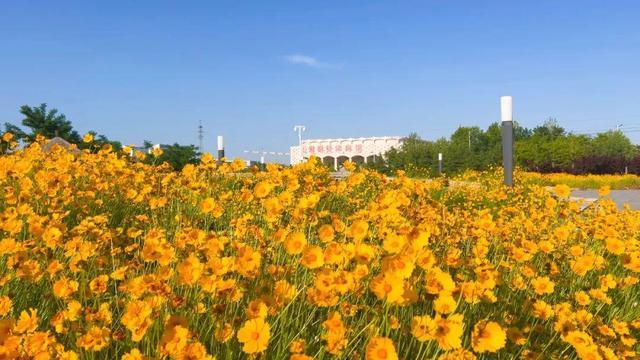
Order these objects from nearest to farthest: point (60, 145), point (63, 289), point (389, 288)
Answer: point (389, 288) < point (63, 289) < point (60, 145)

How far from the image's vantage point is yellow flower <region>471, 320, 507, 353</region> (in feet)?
5.24

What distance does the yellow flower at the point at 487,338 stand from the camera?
1.60 metres

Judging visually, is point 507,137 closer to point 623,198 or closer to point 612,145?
point 623,198

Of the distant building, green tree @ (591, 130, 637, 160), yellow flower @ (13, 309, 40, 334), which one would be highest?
green tree @ (591, 130, 637, 160)

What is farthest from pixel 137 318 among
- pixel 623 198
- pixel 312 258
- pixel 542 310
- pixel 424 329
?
pixel 623 198

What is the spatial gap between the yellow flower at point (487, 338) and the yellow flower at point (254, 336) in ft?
2.13

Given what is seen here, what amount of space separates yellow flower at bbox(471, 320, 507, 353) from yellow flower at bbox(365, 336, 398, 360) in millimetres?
322

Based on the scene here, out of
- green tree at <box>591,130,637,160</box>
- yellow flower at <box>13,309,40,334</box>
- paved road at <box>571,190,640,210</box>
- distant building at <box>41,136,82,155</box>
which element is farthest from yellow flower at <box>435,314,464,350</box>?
green tree at <box>591,130,637,160</box>

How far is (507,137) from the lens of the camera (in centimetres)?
955

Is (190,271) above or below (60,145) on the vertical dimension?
below

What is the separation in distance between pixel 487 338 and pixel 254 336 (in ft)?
2.39

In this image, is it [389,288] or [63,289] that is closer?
[389,288]

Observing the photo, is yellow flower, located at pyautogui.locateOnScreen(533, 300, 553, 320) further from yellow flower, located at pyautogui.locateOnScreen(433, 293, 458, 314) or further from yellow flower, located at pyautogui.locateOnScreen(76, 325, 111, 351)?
yellow flower, located at pyautogui.locateOnScreen(76, 325, 111, 351)

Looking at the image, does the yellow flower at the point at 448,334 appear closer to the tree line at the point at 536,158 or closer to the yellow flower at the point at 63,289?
the yellow flower at the point at 63,289
